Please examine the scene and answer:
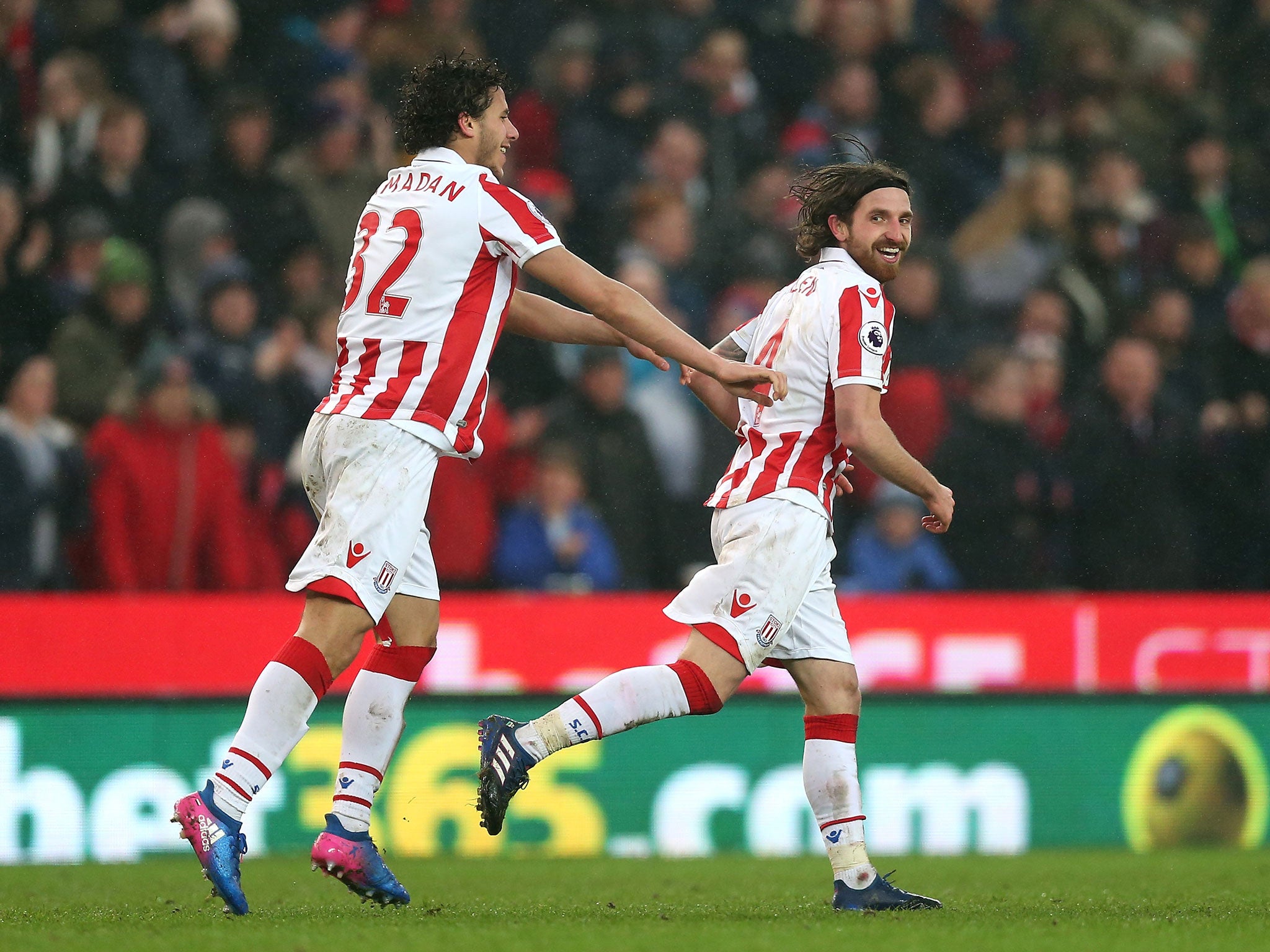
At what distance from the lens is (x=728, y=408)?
5.10 metres

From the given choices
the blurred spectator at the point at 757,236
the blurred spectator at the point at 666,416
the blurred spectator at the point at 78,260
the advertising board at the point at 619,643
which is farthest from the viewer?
the blurred spectator at the point at 757,236

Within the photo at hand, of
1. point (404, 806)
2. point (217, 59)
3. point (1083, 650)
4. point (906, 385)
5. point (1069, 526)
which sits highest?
point (217, 59)

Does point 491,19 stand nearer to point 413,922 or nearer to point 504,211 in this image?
point 504,211

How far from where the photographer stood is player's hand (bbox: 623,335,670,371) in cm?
477

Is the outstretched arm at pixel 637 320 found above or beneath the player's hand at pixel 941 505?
above

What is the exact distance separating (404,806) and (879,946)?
3928 mm

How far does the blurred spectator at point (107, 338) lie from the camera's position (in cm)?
850

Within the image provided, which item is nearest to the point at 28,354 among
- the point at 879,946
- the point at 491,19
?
the point at 491,19

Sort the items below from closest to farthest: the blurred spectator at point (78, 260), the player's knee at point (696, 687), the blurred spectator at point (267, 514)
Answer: the player's knee at point (696, 687)
the blurred spectator at point (267, 514)
the blurred spectator at point (78, 260)

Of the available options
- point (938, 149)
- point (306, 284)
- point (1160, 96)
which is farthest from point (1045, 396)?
point (306, 284)

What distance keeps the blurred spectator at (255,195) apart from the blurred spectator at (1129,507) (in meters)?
4.25

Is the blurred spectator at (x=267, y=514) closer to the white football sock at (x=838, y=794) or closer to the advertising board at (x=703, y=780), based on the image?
the advertising board at (x=703, y=780)

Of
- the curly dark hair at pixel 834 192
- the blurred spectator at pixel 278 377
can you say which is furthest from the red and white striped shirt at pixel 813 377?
the blurred spectator at pixel 278 377

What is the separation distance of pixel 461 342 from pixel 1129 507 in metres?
5.83
